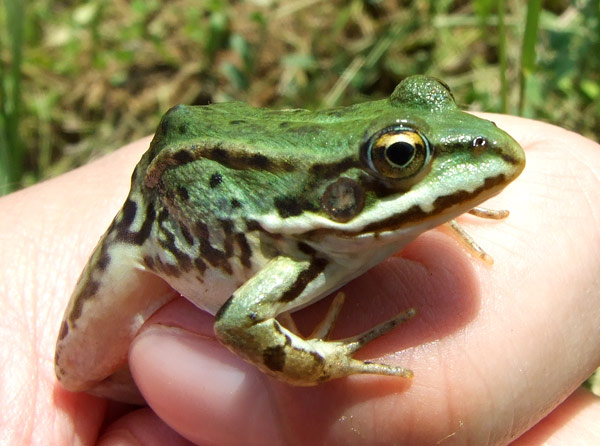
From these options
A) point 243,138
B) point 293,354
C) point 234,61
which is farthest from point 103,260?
point 234,61

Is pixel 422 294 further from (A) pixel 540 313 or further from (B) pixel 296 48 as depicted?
(B) pixel 296 48

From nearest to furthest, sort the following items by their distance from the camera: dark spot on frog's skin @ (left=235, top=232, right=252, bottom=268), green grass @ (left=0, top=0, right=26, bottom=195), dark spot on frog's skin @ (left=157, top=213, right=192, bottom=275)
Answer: dark spot on frog's skin @ (left=235, top=232, right=252, bottom=268)
dark spot on frog's skin @ (left=157, top=213, right=192, bottom=275)
green grass @ (left=0, top=0, right=26, bottom=195)

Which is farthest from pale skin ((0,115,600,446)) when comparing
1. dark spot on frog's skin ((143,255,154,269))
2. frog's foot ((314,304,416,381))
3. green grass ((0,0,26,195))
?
green grass ((0,0,26,195))

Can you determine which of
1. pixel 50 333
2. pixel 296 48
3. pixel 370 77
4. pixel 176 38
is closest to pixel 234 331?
pixel 50 333

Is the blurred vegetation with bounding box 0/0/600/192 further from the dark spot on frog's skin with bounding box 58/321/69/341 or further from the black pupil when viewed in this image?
the black pupil

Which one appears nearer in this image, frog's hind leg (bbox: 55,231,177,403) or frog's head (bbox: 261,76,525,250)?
frog's head (bbox: 261,76,525,250)

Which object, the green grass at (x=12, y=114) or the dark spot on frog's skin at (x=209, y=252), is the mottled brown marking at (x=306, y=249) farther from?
the green grass at (x=12, y=114)

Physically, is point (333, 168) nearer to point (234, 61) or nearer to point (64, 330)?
point (64, 330)
